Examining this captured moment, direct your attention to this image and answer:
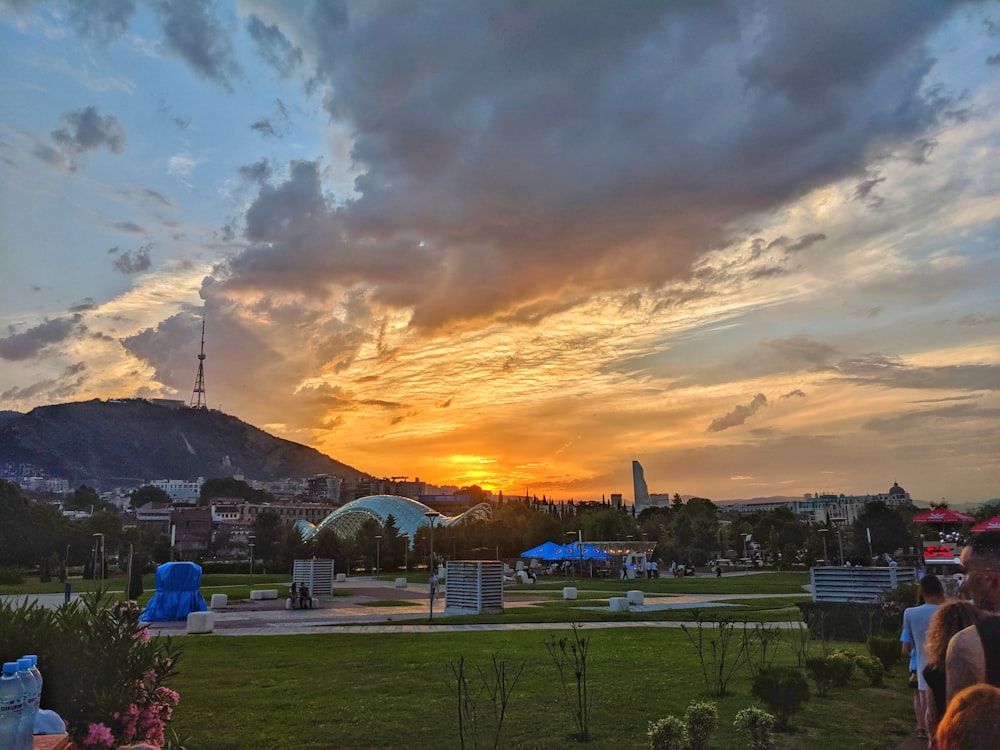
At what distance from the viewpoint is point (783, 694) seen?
8477mm

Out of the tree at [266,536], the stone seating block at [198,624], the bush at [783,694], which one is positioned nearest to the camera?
the bush at [783,694]

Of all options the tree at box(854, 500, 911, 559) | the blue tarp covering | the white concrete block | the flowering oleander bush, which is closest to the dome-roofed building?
the tree at box(854, 500, 911, 559)

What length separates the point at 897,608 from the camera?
13453 mm

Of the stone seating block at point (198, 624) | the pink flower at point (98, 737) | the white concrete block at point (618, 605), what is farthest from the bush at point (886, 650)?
the stone seating block at point (198, 624)

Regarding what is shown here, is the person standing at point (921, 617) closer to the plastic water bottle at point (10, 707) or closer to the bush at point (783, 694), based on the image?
the bush at point (783, 694)

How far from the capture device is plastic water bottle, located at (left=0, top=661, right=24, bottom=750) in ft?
11.4

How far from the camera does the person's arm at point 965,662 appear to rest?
364 cm

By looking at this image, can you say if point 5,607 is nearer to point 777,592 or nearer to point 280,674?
point 280,674

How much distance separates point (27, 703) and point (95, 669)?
3.66 feet

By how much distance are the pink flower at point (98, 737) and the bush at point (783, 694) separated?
734cm

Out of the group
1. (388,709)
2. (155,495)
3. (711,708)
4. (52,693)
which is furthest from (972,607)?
(155,495)

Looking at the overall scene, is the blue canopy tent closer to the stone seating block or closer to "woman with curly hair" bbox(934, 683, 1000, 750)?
the stone seating block

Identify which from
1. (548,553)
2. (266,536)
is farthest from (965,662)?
(266,536)

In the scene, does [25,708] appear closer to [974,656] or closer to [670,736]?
[974,656]
